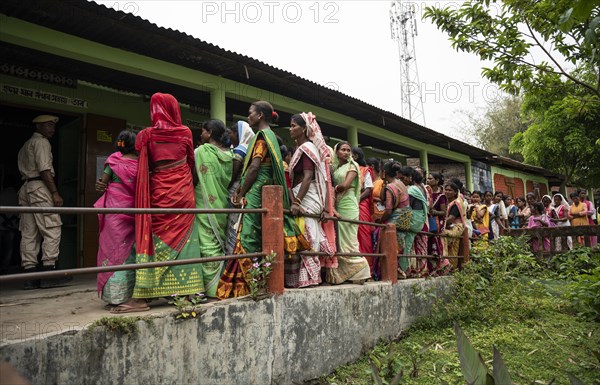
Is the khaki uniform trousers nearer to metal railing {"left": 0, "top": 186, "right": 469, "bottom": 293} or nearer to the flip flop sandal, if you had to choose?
the flip flop sandal

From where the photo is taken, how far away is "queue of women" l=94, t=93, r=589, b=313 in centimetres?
305

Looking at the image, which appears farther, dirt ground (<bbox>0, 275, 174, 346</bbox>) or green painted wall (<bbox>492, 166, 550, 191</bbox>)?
green painted wall (<bbox>492, 166, 550, 191</bbox>)

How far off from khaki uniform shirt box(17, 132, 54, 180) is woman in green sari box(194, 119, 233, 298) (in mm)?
1762

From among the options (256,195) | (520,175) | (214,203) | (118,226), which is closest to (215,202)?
(214,203)

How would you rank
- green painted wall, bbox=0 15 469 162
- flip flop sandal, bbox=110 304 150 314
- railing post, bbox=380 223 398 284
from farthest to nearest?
railing post, bbox=380 223 398 284 < green painted wall, bbox=0 15 469 162 < flip flop sandal, bbox=110 304 150 314

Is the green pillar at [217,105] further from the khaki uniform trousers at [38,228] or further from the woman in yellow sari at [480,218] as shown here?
the woman in yellow sari at [480,218]

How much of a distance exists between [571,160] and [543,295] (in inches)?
423

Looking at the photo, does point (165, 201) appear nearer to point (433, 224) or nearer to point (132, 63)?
point (132, 63)

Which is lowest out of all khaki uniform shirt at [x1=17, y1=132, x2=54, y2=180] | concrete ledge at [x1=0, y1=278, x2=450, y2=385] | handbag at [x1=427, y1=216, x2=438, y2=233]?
concrete ledge at [x1=0, y1=278, x2=450, y2=385]

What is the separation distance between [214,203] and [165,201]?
50cm

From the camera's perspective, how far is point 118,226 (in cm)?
305

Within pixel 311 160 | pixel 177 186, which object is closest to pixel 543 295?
pixel 311 160

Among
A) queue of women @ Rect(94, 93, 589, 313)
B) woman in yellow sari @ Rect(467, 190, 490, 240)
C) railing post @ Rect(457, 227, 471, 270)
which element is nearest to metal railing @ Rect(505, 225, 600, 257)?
woman in yellow sari @ Rect(467, 190, 490, 240)

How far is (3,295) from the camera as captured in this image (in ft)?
12.8
